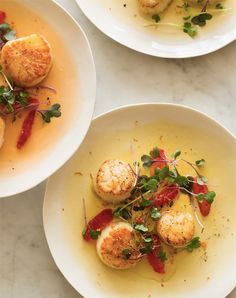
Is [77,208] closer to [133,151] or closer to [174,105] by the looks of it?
[133,151]

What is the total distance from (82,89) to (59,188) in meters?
0.43

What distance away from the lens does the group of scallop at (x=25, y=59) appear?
2488 millimetres

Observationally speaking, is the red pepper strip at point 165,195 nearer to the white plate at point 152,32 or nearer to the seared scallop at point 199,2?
the white plate at point 152,32

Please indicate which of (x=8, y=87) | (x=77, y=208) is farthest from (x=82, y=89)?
(x=77, y=208)

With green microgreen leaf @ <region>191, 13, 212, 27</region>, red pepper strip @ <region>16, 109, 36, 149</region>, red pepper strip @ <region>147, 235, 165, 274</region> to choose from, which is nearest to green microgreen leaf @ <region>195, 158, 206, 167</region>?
red pepper strip @ <region>147, 235, 165, 274</region>

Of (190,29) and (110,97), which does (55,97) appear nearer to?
(110,97)

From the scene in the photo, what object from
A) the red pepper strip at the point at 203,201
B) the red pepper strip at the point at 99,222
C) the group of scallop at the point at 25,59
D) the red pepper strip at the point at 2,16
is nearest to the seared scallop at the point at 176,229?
the red pepper strip at the point at 203,201

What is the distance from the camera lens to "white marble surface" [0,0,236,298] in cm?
275

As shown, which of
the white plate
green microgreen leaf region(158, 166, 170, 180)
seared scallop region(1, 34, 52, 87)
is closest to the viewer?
seared scallop region(1, 34, 52, 87)

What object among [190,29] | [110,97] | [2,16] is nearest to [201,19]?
[190,29]

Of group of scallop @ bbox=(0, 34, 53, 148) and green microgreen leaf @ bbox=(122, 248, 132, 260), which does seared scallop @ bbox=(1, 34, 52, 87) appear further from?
green microgreen leaf @ bbox=(122, 248, 132, 260)

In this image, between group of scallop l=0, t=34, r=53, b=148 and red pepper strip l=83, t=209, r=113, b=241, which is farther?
red pepper strip l=83, t=209, r=113, b=241

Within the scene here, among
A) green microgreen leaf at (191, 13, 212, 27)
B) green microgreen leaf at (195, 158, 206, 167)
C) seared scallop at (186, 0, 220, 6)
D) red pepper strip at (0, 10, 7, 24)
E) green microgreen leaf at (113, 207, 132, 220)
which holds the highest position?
seared scallop at (186, 0, 220, 6)

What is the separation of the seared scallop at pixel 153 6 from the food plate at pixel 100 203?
1.41 ft
